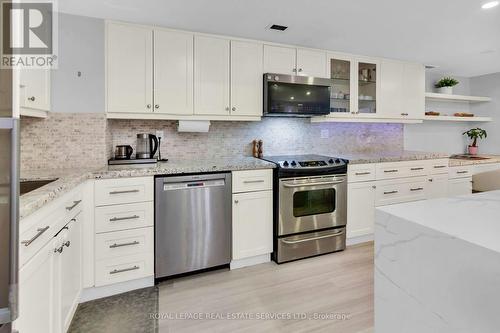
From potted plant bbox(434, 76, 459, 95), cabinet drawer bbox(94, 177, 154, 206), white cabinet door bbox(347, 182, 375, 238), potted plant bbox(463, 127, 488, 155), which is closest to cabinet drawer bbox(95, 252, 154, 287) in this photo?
cabinet drawer bbox(94, 177, 154, 206)

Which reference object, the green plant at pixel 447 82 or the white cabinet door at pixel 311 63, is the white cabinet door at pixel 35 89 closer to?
the white cabinet door at pixel 311 63

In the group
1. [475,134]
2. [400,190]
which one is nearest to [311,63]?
[400,190]

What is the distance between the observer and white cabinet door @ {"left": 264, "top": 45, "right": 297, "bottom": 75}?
2945mm

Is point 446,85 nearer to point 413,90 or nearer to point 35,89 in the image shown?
point 413,90

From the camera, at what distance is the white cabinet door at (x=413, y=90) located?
3688mm

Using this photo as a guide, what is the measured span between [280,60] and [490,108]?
4080 millimetres

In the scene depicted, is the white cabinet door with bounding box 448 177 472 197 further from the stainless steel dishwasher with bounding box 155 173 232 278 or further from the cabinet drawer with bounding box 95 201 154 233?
the cabinet drawer with bounding box 95 201 154 233

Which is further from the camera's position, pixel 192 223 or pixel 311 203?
pixel 311 203

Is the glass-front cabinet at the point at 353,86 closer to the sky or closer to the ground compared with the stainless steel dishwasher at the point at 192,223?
closer to the sky

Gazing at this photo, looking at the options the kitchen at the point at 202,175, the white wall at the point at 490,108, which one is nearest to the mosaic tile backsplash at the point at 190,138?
the kitchen at the point at 202,175

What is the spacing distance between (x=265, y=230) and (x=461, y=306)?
209 centimetres

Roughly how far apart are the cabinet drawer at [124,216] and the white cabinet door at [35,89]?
0.88m

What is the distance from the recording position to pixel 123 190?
2.12m

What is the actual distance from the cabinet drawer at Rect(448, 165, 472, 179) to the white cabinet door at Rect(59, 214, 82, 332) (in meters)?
4.23
